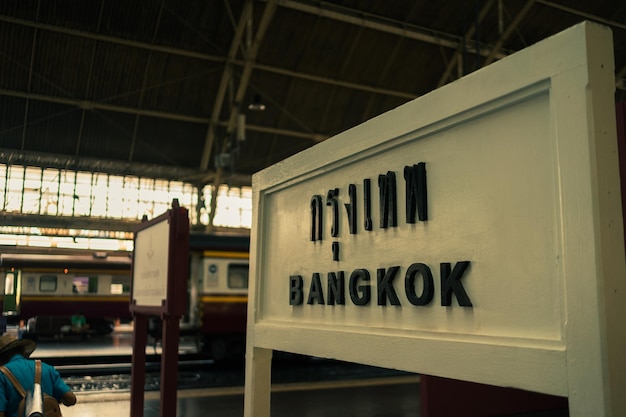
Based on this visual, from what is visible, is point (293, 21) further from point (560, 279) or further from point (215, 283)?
point (560, 279)

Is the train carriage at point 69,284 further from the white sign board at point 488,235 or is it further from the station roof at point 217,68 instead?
the white sign board at point 488,235

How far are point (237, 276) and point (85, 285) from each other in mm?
10104

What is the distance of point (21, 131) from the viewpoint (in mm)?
22672

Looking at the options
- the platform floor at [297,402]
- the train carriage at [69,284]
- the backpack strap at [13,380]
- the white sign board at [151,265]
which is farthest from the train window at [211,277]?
the backpack strap at [13,380]

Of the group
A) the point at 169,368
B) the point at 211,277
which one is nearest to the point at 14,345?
the point at 169,368

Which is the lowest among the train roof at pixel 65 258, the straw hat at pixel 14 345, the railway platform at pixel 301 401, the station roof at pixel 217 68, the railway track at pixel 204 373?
the railway track at pixel 204 373

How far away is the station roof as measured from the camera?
2039 cm

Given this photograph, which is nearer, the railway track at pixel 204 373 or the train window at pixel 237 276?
the railway track at pixel 204 373

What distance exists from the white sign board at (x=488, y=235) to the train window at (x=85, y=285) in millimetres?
21452

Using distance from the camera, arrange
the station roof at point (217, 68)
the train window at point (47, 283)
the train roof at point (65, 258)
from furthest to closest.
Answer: the train window at point (47, 283) < the train roof at point (65, 258) < the station roof at point (217, 68)

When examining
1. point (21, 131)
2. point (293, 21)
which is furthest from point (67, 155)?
point (293, 21)

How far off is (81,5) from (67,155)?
259 inches

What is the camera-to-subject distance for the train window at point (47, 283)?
2125 centimetres

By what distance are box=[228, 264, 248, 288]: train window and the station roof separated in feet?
20.5
